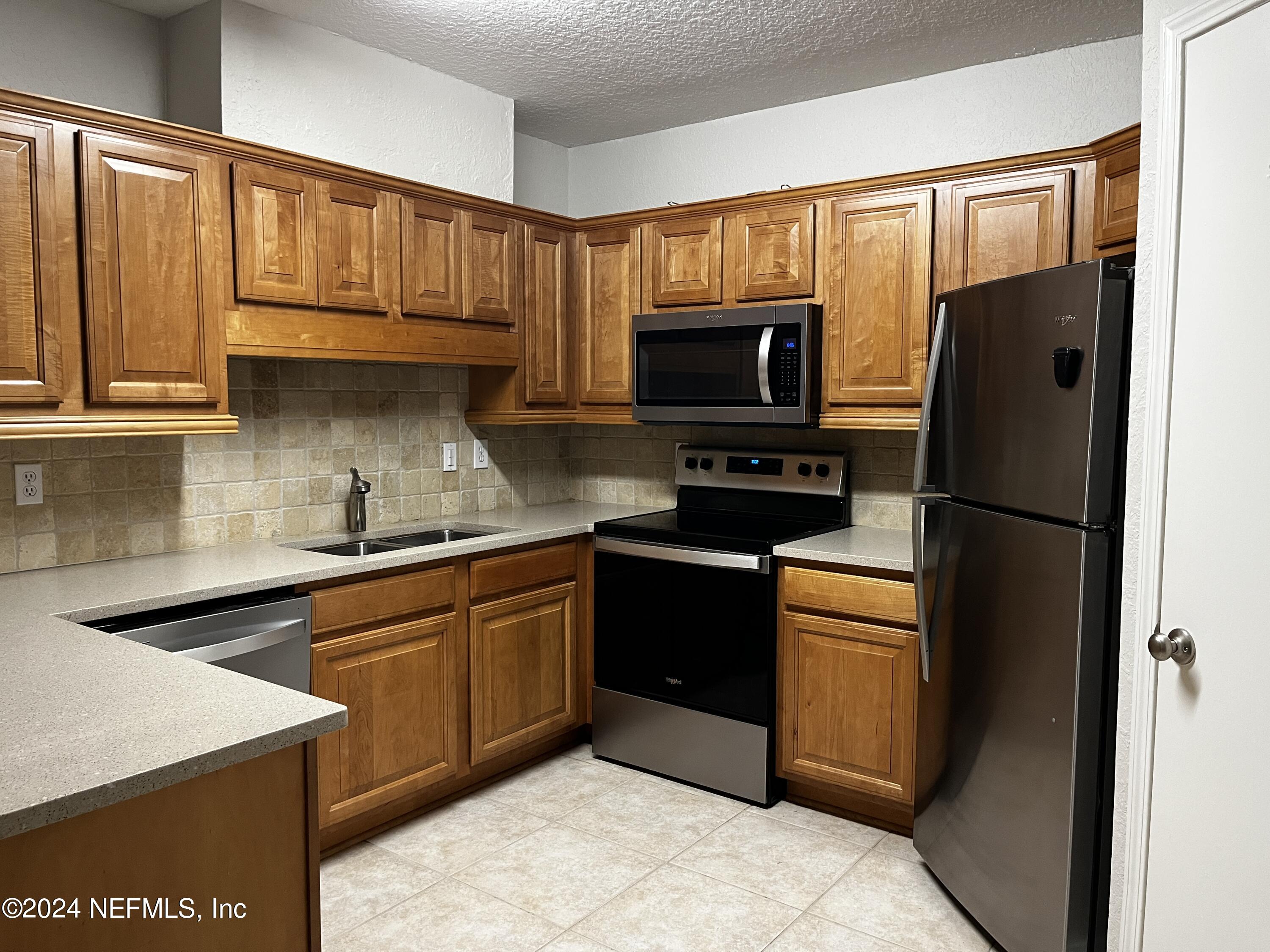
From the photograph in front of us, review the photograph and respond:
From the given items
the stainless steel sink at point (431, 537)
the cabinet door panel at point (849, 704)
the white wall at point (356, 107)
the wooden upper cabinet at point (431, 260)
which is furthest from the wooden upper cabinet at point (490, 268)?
the cabinet door panel at point (849, 704)

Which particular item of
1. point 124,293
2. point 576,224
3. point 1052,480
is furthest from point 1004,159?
point 124,293

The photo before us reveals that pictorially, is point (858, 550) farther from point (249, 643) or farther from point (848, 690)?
point (249, 643)

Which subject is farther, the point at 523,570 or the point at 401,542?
the point at 401,542

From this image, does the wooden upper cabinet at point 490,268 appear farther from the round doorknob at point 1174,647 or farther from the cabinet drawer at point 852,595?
the round doorknob at point 1174,647

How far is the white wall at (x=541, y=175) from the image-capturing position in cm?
409

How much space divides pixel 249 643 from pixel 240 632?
4 centimetres

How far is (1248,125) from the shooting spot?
5.13 ft

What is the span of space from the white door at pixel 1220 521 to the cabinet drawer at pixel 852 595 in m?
1.04

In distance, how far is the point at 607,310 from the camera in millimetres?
3719

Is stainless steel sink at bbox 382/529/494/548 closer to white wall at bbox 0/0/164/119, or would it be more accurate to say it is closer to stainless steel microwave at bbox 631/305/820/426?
stainless steel microwave at bbox 631/305/820/426

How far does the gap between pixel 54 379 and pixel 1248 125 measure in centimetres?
256

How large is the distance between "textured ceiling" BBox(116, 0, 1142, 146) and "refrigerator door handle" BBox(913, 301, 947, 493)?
98 centimetres

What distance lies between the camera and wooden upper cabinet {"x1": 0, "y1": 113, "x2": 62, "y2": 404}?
2201 millimetres

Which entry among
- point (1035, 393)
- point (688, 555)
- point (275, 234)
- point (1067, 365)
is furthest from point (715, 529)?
point (275, 234)
